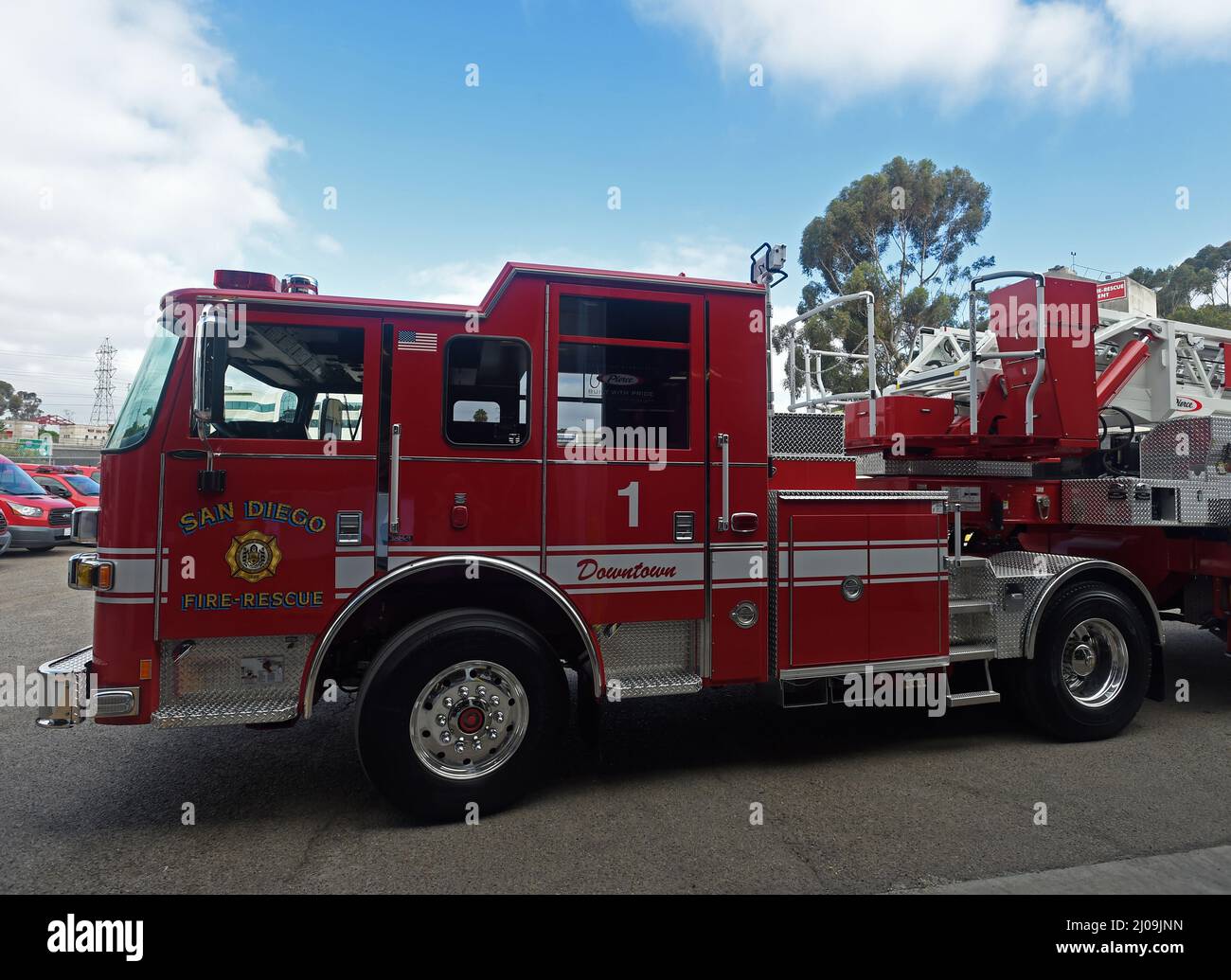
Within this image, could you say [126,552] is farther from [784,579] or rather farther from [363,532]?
[784,579]

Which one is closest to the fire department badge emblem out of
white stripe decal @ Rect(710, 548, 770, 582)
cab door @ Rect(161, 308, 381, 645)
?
cab door @ Rect(161, 308, 381, 645)

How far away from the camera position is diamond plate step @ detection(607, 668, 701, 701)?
4.01m

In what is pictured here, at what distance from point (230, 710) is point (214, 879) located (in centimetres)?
73

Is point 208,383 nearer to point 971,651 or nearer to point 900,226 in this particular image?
point 971,651

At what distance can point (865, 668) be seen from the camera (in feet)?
14.7

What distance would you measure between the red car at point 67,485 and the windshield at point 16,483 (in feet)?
2.98

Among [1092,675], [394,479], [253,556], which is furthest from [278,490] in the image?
[1092,675]

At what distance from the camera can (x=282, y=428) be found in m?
3.78

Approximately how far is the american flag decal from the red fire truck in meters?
0.02

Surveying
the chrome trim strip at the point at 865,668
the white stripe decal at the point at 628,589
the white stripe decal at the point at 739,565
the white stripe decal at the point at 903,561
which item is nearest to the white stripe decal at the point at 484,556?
the white stripe decal at the point at 628,589

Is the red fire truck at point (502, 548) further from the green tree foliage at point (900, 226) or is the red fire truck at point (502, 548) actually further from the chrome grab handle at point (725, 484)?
the green tree foliage at point (900, 226)

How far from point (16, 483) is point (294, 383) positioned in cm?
1523

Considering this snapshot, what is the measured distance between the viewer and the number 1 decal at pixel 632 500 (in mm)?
4105
